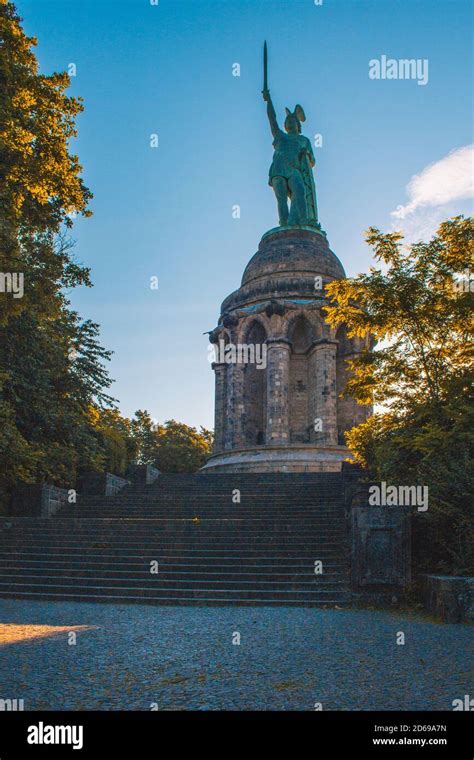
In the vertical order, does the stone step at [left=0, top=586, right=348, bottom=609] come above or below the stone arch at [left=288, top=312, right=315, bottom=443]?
below

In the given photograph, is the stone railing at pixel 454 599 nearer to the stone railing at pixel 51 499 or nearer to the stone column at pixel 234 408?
the stone railing at pixel 51 499

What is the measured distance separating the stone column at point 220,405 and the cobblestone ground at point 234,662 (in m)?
24.1

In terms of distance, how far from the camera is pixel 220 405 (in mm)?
34844

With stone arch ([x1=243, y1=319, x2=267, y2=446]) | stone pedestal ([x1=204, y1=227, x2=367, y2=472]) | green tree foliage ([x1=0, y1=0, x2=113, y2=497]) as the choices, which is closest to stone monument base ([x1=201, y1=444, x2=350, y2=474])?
stone pedestal ([x1=204, y1=227, x2=367, y2=472])

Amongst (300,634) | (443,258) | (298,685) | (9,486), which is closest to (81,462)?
(9,486)

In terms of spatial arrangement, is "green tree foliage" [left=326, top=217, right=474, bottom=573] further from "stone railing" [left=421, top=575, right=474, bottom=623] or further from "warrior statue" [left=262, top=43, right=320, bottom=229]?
"warrior statue" [left=262, top=43, right=320, bottom=229]

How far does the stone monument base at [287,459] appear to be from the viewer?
28297 mm

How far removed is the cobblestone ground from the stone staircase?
2273 mm

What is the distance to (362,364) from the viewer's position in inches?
604

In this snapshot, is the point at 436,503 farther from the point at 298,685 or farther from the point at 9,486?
the point at 9,486

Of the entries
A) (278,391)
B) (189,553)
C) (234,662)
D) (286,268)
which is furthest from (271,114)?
(234,662)

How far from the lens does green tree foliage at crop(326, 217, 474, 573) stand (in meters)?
12.6

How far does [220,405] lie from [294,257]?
29.9 feet

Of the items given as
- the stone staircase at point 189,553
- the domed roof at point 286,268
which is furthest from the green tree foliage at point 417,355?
the domed roof at point 286,268
